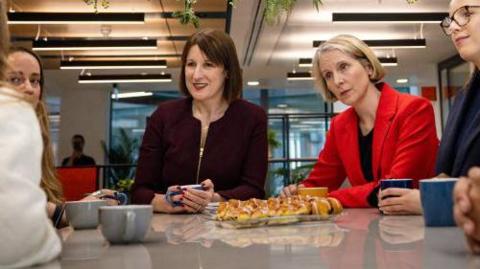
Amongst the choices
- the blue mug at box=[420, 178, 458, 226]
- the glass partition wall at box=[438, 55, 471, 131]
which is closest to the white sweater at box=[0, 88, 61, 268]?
the blue mug at box=[420, 178, 458, 226]

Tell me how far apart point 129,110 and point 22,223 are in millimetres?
11982

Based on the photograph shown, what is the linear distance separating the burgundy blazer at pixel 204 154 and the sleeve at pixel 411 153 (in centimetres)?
33

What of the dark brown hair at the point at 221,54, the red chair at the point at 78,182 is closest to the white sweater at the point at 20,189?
the dark brown hair at the point at 221,54

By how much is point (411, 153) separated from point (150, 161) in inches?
36.7

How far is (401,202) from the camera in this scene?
4.07 feet

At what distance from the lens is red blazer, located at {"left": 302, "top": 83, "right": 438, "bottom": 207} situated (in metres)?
1.63

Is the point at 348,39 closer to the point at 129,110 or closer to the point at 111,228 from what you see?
the point at 111,228

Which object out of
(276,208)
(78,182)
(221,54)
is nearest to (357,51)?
(221,54)

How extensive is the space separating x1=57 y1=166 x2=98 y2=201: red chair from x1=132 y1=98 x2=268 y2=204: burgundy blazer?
112 centimetres

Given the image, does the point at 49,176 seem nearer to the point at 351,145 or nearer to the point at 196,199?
the point at 196,199

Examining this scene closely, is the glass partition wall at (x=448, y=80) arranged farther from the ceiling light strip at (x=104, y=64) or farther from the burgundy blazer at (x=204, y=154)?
the burgundy blazer at (x=204, y=154)

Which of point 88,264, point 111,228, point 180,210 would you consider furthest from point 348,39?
point 88,264

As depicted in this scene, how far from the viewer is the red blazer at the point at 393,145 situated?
64.1 inches

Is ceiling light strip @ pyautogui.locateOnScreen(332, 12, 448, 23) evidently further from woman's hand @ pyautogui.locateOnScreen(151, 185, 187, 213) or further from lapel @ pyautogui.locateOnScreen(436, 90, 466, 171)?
woman's hand @ pyautogui.locateOnScreen(151, 185, 187, 213)
